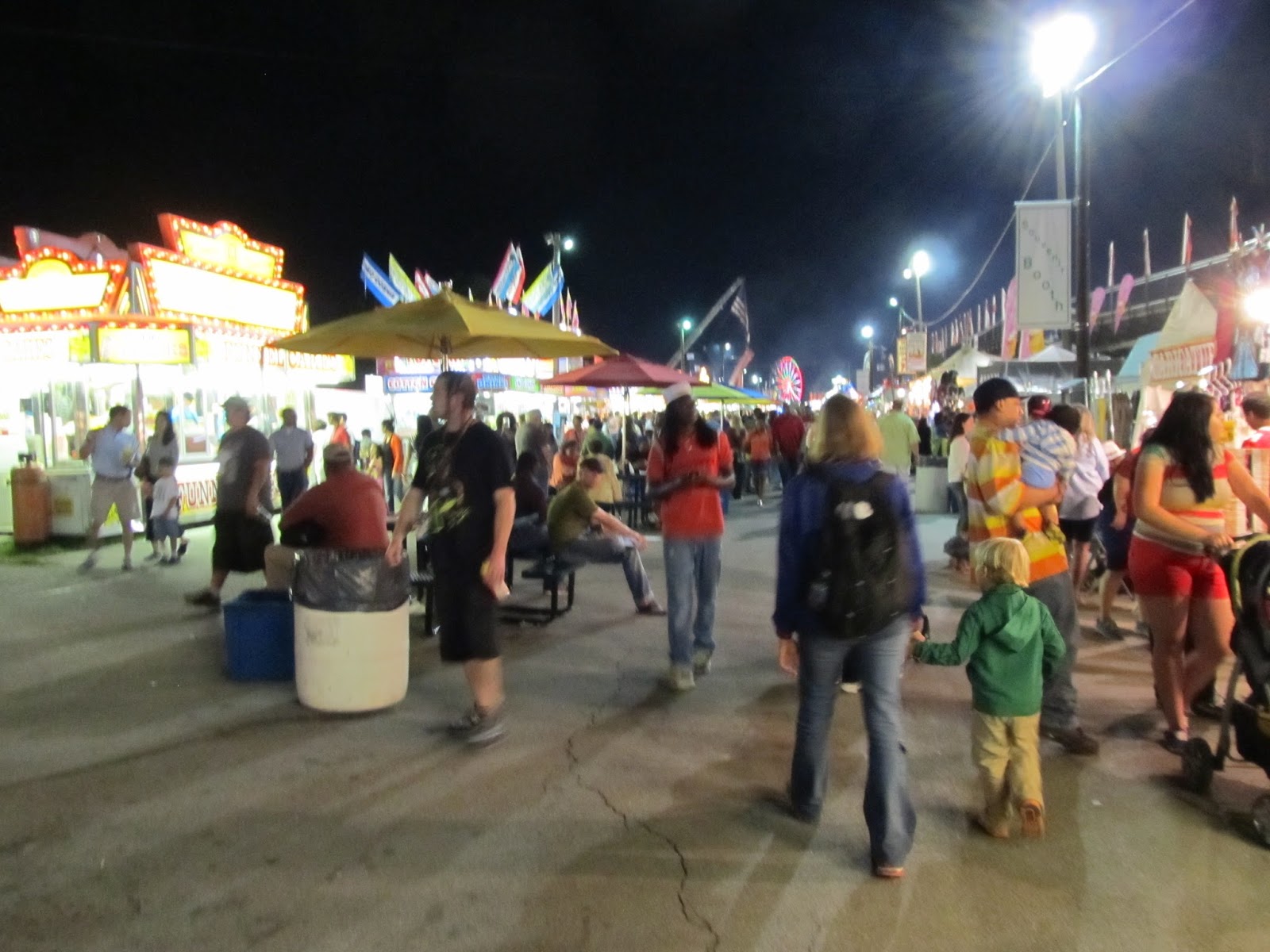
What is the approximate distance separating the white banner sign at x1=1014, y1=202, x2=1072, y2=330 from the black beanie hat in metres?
6.44

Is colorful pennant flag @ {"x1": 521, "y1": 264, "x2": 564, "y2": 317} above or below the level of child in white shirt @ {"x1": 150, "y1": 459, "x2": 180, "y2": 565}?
above

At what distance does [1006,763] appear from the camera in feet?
13.0

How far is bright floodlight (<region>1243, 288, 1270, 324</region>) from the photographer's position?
900 centimetres

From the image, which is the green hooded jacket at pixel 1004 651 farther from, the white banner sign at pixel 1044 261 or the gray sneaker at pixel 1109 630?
the white banner sign at pixel 1044 261

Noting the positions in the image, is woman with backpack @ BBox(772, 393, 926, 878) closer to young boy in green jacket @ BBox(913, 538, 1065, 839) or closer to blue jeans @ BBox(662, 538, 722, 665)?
young boy in green jacket @ BBox(913, 538, 1065, 839)

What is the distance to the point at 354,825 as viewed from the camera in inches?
162

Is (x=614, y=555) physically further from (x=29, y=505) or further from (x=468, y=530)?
(x=29, y=505)

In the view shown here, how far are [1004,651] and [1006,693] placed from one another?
17 cm

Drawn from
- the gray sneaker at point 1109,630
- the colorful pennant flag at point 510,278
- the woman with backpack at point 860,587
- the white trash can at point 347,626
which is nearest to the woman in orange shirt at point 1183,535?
the woman with backpack at point 860,587

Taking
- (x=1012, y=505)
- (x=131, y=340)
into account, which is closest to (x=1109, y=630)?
(x=1012, y=505)

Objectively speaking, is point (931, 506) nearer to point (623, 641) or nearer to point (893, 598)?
point (623, 641)

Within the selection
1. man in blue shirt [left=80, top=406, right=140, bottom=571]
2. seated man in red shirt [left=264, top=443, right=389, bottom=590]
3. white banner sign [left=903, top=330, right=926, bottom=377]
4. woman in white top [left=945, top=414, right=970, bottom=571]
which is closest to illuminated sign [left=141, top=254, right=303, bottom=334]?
man in blue shirt [left=80, top=406, right=140, bottom=571]

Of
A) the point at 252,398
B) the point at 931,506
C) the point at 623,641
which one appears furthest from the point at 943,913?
the point at 252,398

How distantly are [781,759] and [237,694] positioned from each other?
3.35 m
